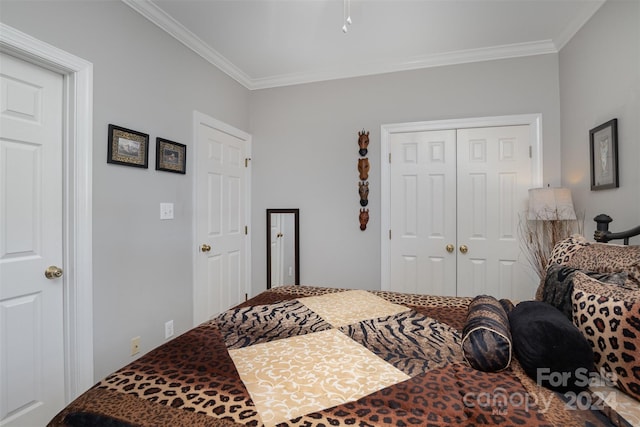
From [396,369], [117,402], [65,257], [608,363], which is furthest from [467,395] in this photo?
[65,257]

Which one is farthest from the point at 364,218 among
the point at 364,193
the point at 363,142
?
the point at 363,142

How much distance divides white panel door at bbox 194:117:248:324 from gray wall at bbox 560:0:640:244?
3.02 m

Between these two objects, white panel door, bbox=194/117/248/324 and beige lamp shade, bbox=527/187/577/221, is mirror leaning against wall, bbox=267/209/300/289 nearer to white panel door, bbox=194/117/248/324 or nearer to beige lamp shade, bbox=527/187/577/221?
white panel door, bbox=194/117/248/324

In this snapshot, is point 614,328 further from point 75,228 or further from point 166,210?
point 166,210

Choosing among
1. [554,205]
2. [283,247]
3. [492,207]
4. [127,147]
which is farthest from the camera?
[283,247]

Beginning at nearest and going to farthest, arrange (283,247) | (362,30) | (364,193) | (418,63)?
(362,30), (418,63), (364,193), (283,247)

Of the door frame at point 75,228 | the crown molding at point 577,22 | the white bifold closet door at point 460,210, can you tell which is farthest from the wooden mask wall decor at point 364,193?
the door frame at point 75,228

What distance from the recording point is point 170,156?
2398 millimetres

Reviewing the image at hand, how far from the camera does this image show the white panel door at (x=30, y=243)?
1.53 meters

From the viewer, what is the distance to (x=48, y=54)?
5.30ft

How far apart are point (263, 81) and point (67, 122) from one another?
2.10m

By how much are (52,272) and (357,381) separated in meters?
1.77

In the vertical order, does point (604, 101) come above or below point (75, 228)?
above

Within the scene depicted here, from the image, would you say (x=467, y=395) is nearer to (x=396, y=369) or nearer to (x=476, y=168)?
(x=396, y=369)
